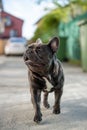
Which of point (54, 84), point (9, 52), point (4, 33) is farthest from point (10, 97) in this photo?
point (4, 33)

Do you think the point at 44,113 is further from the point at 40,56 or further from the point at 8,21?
the point at 8,21

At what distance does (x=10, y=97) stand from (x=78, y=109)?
7.54 ft

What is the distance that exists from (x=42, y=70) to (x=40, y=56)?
10.6 inches

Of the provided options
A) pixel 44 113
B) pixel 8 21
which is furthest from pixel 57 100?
pixel 8 21

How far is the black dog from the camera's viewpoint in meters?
6.06

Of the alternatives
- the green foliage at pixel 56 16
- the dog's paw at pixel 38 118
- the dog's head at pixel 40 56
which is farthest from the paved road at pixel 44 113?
the green foliage at pixel 56 16

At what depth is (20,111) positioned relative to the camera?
7504 millimetres

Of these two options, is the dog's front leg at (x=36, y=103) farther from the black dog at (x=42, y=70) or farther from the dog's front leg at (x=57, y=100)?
the dog's front leg at (x=57, y=100)

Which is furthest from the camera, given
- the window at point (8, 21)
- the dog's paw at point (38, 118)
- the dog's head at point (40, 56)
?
the window at point (8, 21)

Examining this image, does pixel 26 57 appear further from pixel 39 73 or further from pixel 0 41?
pixel 0 41

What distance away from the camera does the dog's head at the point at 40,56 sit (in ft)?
19.8

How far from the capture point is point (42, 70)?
6.29 meters

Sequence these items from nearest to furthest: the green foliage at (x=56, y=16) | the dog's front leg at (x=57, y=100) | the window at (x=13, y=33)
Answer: the dog's front leg at (x=57, y=100)
the green foliage at (x=56, y=16)
the window at (x=13, y=33)

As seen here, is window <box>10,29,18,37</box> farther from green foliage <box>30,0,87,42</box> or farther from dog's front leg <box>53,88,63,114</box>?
dog's front leg <box>53,88,63,114</box>
